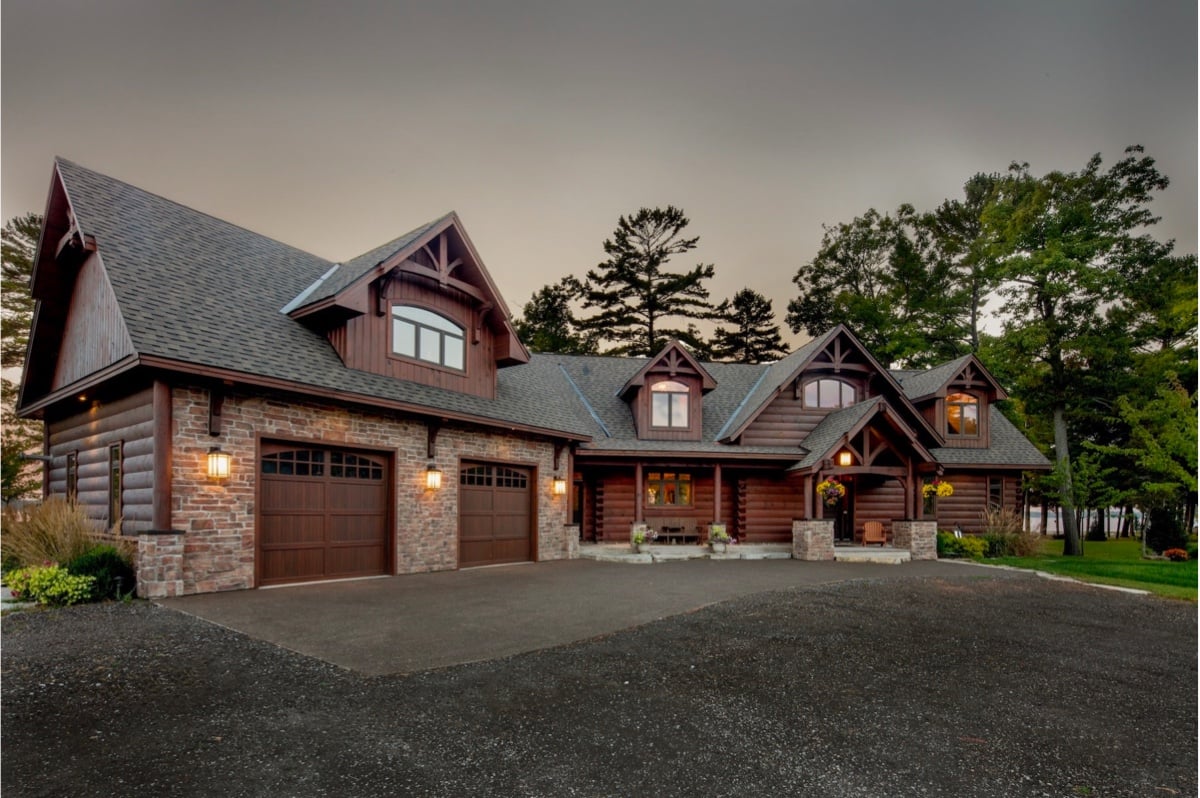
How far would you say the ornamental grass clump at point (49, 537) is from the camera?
9188 mm

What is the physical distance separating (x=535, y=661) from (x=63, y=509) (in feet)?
29.4

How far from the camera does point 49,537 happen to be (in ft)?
30.6

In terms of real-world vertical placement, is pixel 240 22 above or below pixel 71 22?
above

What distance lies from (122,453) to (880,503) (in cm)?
2028

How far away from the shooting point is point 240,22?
38.2 ft

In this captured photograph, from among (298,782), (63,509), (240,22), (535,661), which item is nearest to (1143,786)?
(535,661)

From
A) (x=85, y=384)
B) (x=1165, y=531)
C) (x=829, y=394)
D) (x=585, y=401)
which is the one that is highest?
(x=829, y=394)

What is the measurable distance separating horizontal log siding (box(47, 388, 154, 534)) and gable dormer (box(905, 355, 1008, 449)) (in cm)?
2193

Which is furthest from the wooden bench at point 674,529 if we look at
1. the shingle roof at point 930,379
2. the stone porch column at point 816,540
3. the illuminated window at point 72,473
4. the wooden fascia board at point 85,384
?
the illuminated window at point 72,473

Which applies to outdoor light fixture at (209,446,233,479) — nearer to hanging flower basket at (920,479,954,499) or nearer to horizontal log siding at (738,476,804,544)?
horizontal log siding at (738,476,804,544)

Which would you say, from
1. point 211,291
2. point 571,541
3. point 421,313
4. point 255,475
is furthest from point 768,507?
point 211,291

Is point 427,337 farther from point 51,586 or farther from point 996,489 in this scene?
point 996,489

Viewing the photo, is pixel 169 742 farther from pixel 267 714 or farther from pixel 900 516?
pixel 900 516

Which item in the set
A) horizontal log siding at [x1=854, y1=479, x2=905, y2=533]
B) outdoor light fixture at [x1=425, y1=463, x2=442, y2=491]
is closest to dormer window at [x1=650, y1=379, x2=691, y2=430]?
horizontal log siding at [x1=854, y1=479, x2=905, y2=533]
